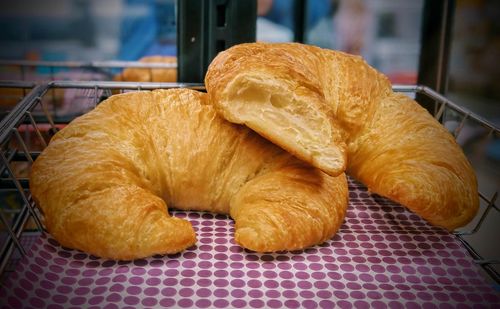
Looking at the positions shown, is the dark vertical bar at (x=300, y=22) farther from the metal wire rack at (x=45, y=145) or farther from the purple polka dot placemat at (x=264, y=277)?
the purple polka dot placemat at (x=264, y=277)

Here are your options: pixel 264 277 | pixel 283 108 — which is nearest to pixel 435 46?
pixel 283 108

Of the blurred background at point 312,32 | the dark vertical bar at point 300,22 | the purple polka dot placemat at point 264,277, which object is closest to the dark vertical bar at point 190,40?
the blurred background at point 312,32

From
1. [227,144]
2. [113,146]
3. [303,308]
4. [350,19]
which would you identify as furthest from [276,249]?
[350,19]

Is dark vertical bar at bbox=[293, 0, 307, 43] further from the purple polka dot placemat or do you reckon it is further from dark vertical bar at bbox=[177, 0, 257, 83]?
the purple polka dot placemat

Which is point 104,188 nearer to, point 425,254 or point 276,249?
point 276,249

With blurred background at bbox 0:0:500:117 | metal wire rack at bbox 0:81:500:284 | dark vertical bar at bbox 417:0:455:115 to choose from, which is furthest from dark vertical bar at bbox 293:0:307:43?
metal wire rack at bbox 0:81:500:284
